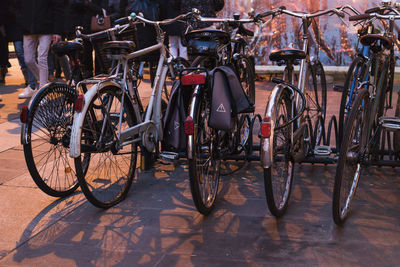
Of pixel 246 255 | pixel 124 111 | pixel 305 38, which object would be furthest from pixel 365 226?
pixel 124 111

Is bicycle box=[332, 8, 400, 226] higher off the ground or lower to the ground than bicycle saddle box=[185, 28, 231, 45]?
lower

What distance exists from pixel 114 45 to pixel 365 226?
7.20 ft

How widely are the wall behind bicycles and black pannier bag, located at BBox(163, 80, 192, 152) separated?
6937 mm

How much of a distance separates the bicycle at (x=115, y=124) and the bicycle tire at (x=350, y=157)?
1585 mm

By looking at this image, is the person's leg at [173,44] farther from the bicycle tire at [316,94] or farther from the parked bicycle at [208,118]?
the parked bicycle at [208,118]

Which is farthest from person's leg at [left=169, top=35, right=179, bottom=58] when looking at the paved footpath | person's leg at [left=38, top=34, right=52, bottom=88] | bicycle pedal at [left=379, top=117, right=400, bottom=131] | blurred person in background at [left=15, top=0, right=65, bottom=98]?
bicycle pedal at [left=379, top=117, right=400, bottom=131]

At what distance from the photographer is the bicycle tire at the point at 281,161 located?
3.70 metres

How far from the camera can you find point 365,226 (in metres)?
3.69

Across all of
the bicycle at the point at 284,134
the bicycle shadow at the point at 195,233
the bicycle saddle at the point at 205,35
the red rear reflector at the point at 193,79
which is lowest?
the bicycle shadow at the point at 195,233

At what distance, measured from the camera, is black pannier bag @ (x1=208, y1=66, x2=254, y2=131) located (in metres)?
3.76

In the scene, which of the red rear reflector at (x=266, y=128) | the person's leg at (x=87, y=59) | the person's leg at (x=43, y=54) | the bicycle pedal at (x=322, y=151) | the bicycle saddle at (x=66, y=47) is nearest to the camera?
the red rear reflector at (x=266, y=128)

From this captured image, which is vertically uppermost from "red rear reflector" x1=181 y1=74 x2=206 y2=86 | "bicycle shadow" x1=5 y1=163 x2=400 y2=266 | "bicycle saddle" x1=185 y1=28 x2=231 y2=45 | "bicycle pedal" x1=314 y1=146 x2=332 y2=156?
"bicycle saddle" x1=185 y1=28 x2=231 y2=45

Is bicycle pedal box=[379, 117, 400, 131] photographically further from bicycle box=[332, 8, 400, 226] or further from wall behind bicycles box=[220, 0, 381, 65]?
wall behind bicycles box=[220, 0, 381, 65]

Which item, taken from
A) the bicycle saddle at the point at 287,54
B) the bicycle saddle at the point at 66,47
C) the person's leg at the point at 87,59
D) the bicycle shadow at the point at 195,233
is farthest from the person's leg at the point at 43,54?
the bicycle saddle at the point at 287,54
